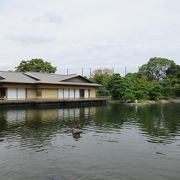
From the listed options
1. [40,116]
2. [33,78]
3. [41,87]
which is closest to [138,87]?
[41,87]

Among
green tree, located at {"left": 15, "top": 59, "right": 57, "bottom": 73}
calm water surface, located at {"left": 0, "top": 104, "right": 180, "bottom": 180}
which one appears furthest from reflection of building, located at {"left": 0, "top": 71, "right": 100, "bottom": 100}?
calm water surface, located at {"left": 0, "top": 104, "right": 180, "bottom": 180}

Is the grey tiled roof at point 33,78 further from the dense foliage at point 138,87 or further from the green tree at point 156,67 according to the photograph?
the green tree at point 156,67

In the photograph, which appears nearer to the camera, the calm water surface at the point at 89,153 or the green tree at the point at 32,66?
the calm water surface at the point at 89,153

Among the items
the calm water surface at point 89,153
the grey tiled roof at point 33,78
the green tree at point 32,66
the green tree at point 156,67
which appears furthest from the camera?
the green tree at point 156,67

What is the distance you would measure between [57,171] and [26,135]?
24.2ft

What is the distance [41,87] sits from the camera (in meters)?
44.5

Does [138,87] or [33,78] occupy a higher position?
[33,78]

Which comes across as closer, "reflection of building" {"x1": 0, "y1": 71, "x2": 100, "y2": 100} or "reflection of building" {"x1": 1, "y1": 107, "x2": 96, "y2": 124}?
"reflection of building" {"x1": 1, "y1": 107, "x2": 96, "y2": 124}

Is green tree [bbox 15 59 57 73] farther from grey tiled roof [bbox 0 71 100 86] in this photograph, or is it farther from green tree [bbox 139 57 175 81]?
green tree [bbox 139 57 175 81]

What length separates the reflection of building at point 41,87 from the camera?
4206cm

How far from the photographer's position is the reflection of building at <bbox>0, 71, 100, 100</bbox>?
42.1 meters

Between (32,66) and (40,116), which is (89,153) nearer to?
(40,116)

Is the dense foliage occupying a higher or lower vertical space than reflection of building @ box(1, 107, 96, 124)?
higher

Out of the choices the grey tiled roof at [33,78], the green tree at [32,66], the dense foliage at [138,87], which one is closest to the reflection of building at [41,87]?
the grey tiled roof at [33,78]
